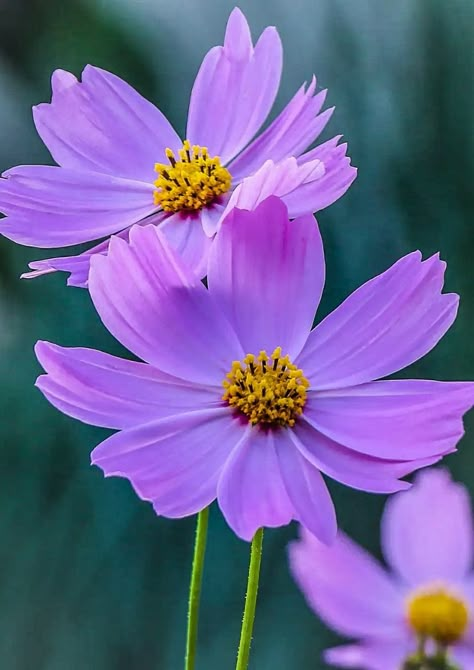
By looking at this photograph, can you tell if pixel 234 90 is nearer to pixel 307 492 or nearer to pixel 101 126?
pixel 101 126

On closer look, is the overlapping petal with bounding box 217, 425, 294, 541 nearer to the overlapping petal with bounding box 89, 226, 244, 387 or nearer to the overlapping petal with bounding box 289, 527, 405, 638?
the overlapping petal with bounding box 89, 226, 244, 387

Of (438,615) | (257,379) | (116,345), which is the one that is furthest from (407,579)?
(116,345)

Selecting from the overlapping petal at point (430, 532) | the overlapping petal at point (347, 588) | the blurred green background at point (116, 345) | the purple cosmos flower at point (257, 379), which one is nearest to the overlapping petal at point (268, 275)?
the purple cosmos flower at point (257, 379)

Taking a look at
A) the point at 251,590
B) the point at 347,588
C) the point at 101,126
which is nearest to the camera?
the point at 251,590

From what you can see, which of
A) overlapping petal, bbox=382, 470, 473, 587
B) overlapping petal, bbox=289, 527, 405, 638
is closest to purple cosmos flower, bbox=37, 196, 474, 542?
overlapping petal, bbox=289, 527, 405, 638

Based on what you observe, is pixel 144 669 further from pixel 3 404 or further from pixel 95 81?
pixel 95 81

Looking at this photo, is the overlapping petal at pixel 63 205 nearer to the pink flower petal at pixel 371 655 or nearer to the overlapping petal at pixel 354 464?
the overlapping petal at pixel 354 464
